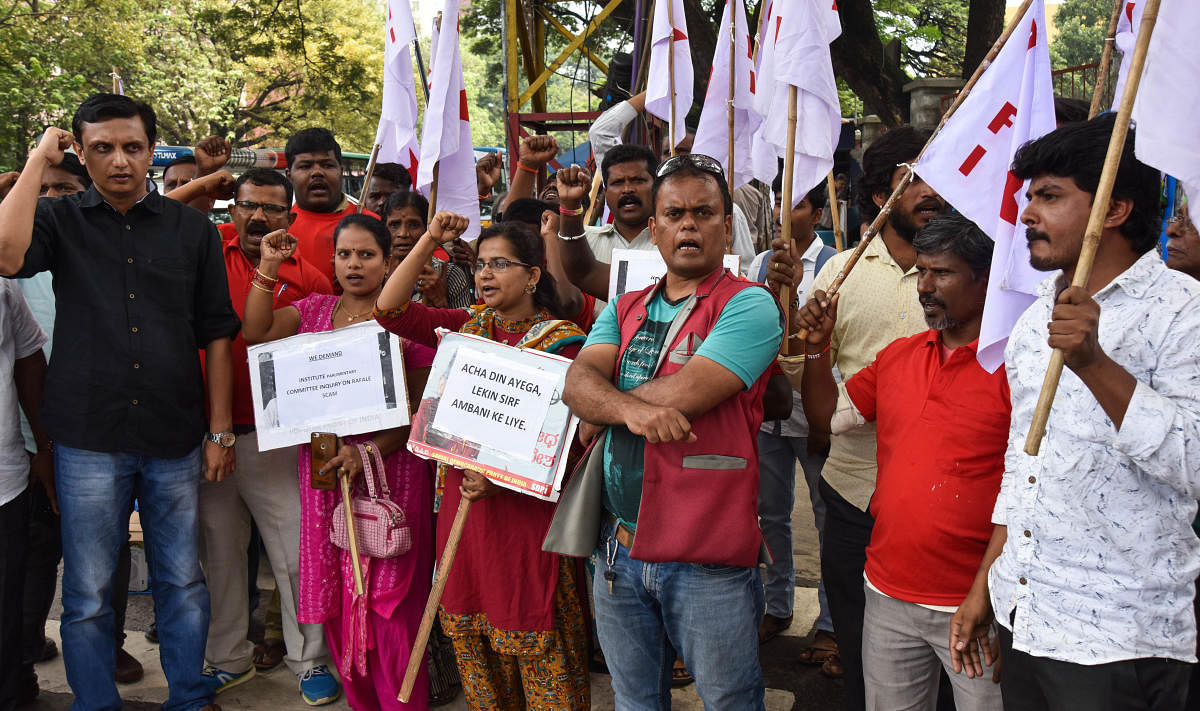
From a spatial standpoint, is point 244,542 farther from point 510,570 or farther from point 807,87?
point 807,87

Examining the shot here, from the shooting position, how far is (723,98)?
169 inches

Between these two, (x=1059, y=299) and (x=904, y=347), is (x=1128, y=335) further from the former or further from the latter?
(x=904, y=347)

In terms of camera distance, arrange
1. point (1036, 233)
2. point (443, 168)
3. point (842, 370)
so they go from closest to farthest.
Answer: point (1036, 233)
point (842, 370)
point (443, 168)

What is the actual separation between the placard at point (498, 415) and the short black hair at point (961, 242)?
1.21m

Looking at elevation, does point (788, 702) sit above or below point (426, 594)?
below

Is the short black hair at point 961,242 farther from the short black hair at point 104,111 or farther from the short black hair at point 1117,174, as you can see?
the short black hair at point 104,111

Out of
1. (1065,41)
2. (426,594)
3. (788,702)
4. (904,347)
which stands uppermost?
(1065,41)

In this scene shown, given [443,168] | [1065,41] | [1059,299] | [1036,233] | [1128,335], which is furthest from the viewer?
[1065,41]

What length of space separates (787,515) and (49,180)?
3.81 metres

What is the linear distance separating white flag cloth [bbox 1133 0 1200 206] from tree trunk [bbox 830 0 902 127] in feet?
29.4

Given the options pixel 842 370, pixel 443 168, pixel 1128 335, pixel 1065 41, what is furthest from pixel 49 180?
pixel 1065 41

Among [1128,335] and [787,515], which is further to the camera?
[787,515]

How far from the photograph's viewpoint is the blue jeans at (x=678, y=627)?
2451mm

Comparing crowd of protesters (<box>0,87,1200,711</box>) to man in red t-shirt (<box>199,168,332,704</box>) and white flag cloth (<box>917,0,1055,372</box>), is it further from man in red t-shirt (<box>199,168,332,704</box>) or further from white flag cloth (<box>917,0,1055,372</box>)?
white flag cloth (<box>917,0,1055,372</box>)
